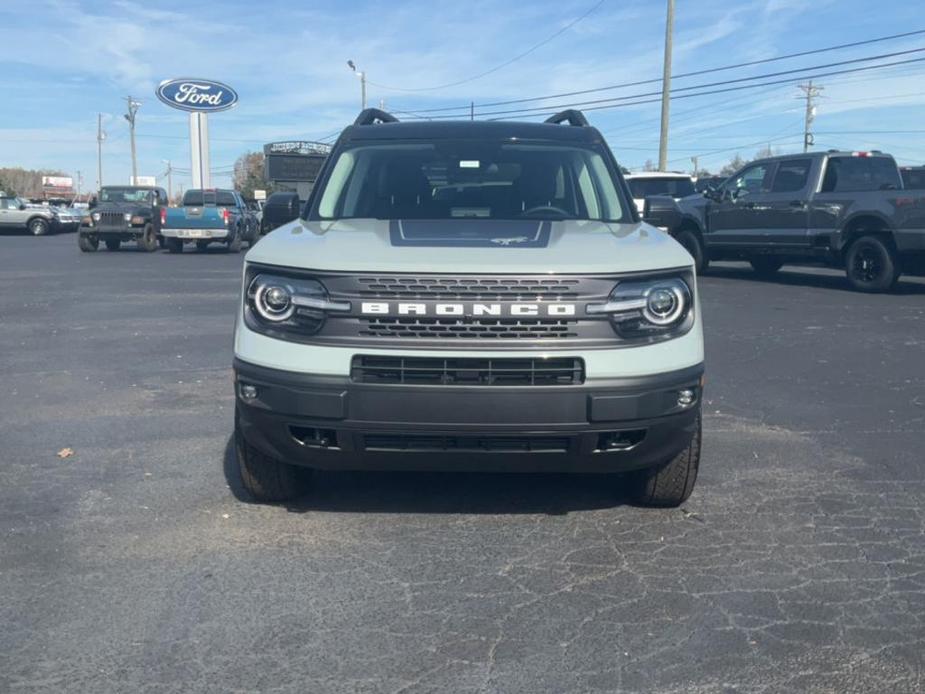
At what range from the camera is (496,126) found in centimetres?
589

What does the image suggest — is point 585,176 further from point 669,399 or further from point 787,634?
point 787,634

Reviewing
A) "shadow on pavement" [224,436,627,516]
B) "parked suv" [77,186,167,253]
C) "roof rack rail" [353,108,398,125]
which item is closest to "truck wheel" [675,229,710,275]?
"roof rack rail" [353,108,398,125]

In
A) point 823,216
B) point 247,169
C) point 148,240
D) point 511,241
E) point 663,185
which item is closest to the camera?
point 511,241

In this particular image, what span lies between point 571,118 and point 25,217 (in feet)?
132

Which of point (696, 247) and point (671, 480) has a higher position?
point (696, 247)

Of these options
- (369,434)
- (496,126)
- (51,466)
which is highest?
(496,126)

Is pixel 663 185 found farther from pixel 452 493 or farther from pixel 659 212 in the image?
pixel 452 493

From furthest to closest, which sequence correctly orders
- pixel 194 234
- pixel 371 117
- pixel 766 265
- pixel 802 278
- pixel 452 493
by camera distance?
pixel 194 234 → pixel 766 265 → pixel 802 278 → pixel 371 117 → pixel 452 493

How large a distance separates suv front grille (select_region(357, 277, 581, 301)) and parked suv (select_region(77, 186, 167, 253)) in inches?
916

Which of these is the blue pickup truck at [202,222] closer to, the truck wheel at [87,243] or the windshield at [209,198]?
the windshield at [209,198]

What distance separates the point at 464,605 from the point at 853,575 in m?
1.55

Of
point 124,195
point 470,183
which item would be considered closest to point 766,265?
point 470,183

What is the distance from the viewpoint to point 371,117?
6.27m

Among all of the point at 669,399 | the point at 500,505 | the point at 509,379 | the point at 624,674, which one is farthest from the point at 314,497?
the point at 624,674
